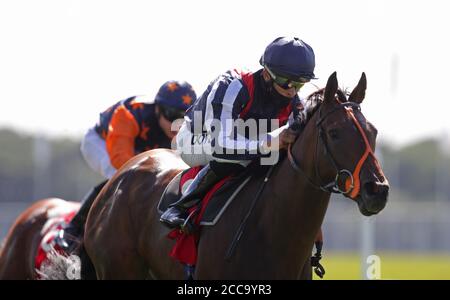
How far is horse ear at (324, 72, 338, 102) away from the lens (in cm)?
612

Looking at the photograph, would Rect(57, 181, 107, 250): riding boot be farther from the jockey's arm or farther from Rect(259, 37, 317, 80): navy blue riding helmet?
Rect(259, 37, 317, 80): navy blue riding helmet

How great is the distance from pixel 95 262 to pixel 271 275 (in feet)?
7.18

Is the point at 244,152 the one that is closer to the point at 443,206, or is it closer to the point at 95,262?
the point at 95,262

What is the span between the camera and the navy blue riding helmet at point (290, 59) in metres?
6.55

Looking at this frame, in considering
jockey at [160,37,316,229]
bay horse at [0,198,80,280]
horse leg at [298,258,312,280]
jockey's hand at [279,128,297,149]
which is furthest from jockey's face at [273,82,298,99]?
bay horse at [0,198,80,280]

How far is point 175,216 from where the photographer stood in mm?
6871

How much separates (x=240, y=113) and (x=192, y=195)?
0.73m

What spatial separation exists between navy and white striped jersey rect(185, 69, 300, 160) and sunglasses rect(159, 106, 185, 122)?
88.8 inches

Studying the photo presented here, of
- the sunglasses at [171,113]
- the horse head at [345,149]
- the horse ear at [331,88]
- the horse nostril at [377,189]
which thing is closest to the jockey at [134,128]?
the sunglasses at [171,113]

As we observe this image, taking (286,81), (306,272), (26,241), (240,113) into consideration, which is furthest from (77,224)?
(286,81)

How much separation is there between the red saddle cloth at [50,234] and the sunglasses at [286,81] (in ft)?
11.0

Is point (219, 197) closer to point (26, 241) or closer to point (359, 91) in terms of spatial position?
point (359, 91)

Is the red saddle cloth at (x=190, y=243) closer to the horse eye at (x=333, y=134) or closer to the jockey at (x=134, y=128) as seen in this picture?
the horse eye at (x=333, y=134)
